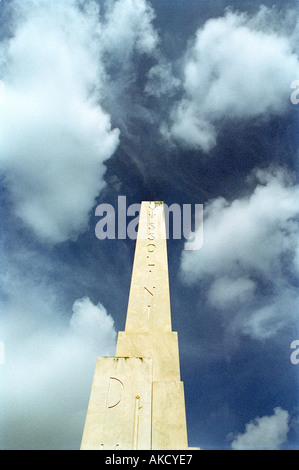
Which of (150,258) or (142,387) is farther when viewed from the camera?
(150,258)

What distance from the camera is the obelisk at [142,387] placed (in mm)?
6281

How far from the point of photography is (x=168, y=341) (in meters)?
8.46

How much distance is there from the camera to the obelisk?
6.28m

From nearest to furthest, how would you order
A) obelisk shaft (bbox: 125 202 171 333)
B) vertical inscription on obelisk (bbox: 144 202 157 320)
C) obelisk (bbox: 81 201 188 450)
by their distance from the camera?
obelisk (bbox: 81 201 188 450), obelisk shaft (bbox: 125 202 171 333), vertical inscription on obelisk (bbox: 144 202 157 320)

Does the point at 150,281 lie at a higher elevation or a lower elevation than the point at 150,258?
lower

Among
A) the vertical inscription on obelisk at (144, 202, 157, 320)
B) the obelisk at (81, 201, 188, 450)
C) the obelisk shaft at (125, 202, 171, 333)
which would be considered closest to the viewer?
the obelisk at (81, 201, 188, 450)

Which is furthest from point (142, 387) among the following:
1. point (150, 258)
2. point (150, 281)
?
point (150, 258)

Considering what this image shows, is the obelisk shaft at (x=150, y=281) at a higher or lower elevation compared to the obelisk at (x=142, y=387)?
higher

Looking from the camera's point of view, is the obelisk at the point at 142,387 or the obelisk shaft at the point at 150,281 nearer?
the obelisk at the point at 142,387

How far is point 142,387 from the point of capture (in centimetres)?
690

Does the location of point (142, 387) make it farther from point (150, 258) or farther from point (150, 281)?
point (150, 258)
